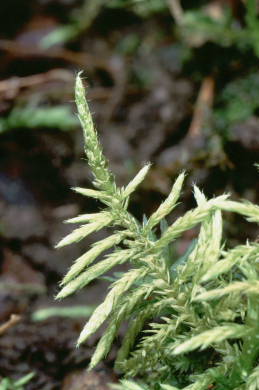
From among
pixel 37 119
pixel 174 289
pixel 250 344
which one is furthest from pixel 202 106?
pixel 250 344

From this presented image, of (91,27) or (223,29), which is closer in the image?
(223,29)

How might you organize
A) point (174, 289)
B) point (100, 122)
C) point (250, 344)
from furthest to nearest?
point (100, 122), point (174, 289), point (250, 344)

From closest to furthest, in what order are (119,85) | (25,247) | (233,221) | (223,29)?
(233,221), (25,247), (223,29), (119,85)

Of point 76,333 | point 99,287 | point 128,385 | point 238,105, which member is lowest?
point 99,287

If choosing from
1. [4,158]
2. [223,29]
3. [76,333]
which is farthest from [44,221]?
[223,29]

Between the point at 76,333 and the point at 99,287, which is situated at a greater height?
the point at 76,333

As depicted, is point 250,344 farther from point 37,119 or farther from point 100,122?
point 37,119

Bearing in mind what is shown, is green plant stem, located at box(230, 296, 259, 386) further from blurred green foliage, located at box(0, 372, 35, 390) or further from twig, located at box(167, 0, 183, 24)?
twig, located at box(167, 0, 183, 24)

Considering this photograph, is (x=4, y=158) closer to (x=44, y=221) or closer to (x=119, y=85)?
(x=44, y=221)
